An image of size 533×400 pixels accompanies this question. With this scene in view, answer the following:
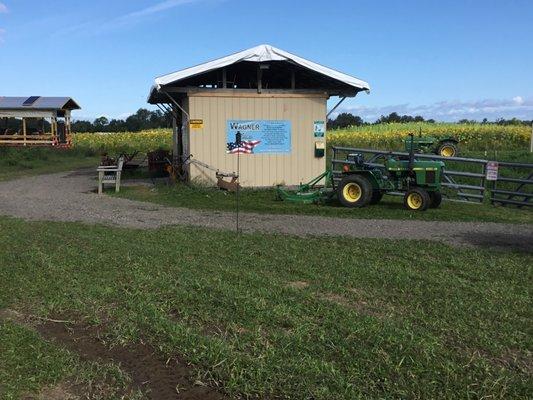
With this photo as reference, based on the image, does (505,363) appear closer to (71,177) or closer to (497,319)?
(497,319)

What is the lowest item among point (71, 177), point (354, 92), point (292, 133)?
point (71, 177)

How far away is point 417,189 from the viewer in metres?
12.7

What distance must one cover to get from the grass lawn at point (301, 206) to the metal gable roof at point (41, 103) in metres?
24.9

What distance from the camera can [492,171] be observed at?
1409 cm

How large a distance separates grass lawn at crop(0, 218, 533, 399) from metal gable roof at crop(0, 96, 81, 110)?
32498 mm

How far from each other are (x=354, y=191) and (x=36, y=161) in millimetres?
21026

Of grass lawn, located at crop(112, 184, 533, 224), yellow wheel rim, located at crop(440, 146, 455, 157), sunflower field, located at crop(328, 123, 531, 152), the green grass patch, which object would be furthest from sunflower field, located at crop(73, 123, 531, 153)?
the green grass patch

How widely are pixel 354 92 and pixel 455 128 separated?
32395 mm

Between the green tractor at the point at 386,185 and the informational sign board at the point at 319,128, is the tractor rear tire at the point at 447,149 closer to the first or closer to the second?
the informational sign board at the point at 319,128

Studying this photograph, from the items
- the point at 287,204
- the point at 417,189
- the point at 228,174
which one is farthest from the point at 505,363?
the point at 228,174

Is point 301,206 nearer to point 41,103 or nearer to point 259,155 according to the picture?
point 259,155

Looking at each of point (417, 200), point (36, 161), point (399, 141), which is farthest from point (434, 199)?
point (399, 141)

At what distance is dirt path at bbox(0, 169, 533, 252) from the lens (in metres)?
9.61

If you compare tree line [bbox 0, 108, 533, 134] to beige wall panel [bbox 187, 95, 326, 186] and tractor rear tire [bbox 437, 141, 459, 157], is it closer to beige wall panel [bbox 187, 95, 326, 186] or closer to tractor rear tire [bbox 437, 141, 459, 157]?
tractor rear tire [bbox 437, 141, 459, 157]
